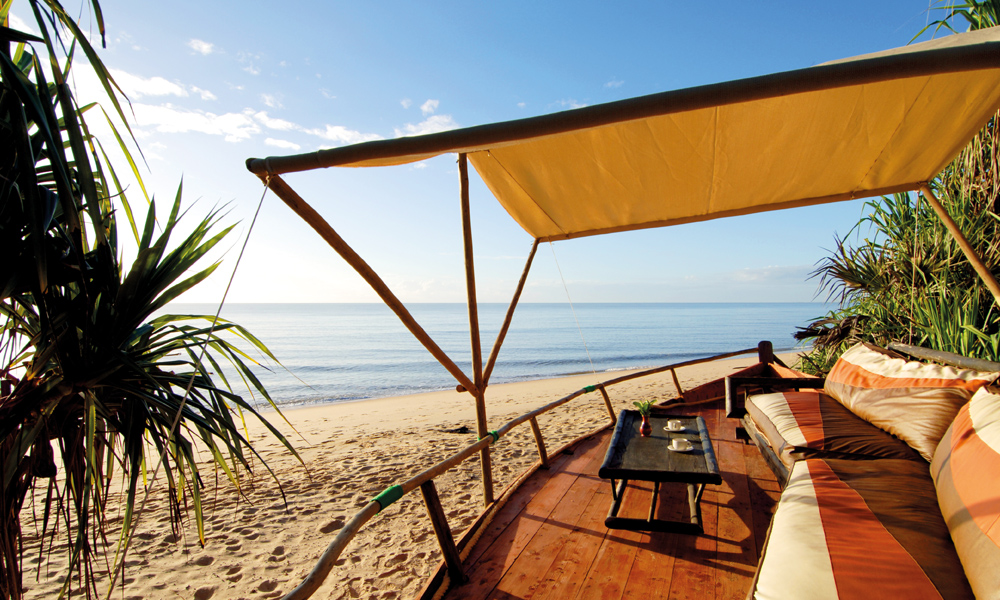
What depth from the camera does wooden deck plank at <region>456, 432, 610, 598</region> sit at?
1920 millimetres

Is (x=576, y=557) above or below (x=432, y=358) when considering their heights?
above

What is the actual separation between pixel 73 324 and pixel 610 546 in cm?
232

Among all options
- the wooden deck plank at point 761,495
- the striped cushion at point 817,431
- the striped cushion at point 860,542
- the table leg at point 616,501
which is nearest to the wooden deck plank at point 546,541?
the table leg at point 616,501

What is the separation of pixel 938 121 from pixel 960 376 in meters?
1.38

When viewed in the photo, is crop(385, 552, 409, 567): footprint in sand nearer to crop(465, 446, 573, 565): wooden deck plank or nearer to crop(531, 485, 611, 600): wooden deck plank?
crop(465, 446, 573, 565): wooden deck plank

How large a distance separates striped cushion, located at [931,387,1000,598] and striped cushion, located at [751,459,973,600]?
48 millimetres

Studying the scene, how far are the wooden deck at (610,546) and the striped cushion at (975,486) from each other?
776 mm

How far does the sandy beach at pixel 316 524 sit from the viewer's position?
3.08 metres

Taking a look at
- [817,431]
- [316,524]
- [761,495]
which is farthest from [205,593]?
[817,431]

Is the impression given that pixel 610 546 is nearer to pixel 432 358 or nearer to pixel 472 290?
pixel 472 290

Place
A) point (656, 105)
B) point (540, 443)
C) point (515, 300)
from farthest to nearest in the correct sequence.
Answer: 1. point (515, 300)
2. point (540, 443)
3. point (656, 105)

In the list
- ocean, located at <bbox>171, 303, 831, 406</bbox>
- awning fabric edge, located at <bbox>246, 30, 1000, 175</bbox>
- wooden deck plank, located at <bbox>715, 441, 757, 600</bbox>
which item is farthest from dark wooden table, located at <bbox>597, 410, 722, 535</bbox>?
ocean, located at <bbox>171, 303, 831, 406</bbox>

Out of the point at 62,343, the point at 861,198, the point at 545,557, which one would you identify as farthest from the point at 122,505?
the point at 861,198

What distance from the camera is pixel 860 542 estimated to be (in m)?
1.29
